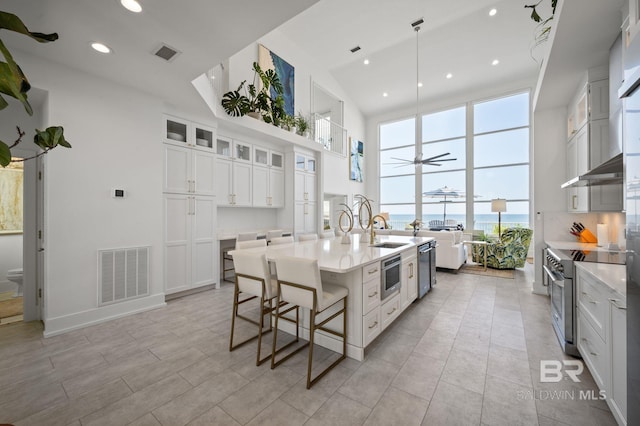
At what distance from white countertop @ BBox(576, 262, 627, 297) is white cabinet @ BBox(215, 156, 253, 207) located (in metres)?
4.78

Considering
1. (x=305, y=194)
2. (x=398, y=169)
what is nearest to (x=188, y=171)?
(x=305, y=194)

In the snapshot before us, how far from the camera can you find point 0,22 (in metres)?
0.88

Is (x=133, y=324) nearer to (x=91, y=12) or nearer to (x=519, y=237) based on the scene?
(x=91, y=12)

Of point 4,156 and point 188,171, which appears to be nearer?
point 4,156

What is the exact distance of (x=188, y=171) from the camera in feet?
13.1

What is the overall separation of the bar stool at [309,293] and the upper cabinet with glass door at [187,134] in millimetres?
2991

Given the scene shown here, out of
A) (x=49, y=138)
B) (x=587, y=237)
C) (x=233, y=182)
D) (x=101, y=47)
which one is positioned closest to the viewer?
(x=49, y=138)

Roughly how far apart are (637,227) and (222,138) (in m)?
5.12

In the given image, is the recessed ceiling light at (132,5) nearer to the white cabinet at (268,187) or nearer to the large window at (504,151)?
the white cabinet at (268,187)

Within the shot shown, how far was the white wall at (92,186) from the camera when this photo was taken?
2.72 metres

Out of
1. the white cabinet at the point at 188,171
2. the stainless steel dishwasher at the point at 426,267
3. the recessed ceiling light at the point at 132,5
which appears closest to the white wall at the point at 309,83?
the white cabinet at the point at 188,171

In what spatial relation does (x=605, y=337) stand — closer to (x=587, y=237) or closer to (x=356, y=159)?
(x=587, y=237)

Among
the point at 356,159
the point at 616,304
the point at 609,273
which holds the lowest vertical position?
the point at 616,304

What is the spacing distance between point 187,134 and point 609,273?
16.5ft
